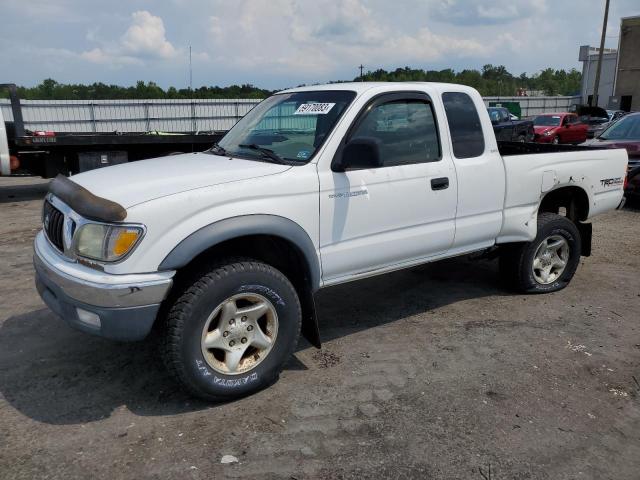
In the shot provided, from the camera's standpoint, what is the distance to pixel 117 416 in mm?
3312

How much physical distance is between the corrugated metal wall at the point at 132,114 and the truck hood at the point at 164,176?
13.2m

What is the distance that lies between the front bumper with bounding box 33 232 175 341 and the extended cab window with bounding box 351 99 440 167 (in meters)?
1.74

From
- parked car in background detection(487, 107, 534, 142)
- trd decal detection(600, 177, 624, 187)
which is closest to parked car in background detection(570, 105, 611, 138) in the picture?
parked car in background detection(487, 107, 534, 142)

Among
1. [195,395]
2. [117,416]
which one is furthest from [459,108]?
[117,416]

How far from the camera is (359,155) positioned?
363 centimetres

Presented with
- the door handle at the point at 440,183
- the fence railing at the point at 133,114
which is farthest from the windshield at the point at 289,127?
the fence railing at the point at 133,114

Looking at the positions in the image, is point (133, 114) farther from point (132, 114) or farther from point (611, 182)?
point (611, 182)

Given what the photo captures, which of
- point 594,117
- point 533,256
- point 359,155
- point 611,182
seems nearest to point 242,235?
point 359,155

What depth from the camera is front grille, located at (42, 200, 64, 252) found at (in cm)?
337

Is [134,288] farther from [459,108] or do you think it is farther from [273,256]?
[459,108]

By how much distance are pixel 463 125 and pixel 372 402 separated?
7.51ft

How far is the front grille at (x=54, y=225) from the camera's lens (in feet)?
11.1

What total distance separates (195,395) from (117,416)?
1.55ft

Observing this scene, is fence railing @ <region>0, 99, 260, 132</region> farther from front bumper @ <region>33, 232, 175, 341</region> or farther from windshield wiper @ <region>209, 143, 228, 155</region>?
front bumper @ <region>33, 232, 175, 341</region>
